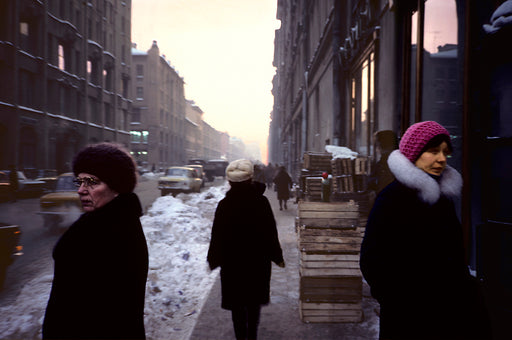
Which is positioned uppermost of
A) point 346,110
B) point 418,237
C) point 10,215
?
point 346,110

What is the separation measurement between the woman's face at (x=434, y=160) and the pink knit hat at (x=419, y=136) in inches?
1.9

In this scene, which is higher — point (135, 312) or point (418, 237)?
point (418, 237)

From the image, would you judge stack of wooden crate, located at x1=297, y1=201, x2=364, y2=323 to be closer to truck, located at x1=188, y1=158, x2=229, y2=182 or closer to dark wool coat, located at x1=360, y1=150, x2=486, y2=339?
dark wool coat, located at x1=360, y1=150, x2=486, y2=339

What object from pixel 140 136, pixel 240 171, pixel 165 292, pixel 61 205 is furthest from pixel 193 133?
pixel 240 171

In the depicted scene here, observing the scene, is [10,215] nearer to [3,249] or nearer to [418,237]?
[3,249]

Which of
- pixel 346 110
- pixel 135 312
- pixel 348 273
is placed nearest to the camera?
pixel 135 312

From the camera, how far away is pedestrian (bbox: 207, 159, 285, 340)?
3.87 m

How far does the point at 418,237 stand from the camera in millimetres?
2178

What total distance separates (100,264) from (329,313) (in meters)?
3.58

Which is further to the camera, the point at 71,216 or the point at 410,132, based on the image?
the point at 71,216

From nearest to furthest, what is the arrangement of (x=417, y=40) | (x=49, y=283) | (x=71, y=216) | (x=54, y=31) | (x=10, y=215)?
(x=49, y=283)
(x=417, y=40)
(x=71, y=216)
(x=10, y=215)
(x=54, y=31)

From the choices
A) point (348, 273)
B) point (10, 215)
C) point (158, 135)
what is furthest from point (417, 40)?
point (158, 135)

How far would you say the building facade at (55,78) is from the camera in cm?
2586

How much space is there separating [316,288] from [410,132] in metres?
2.95
